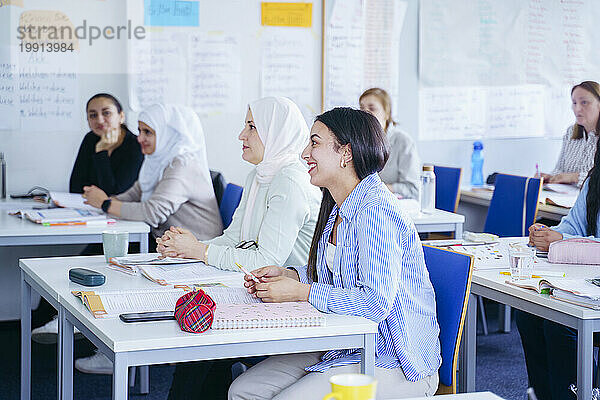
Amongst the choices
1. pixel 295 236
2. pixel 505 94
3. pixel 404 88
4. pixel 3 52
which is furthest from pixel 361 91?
pixel 295 236

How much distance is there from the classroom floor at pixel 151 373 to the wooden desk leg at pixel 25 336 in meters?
0.62

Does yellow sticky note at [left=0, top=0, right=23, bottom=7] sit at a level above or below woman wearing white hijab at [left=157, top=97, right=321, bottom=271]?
above

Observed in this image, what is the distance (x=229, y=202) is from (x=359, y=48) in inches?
66.8

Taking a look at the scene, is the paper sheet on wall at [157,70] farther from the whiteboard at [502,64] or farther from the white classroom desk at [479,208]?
the white classroom desk at [479,208]

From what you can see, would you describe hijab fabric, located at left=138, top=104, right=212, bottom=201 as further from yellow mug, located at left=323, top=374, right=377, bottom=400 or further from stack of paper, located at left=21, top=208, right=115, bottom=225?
yellow mug, located at left=323, top=374, right=377, bottom=400

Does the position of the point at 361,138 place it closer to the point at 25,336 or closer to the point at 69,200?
the point at 25,336

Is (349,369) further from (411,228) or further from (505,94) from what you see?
(505,94)

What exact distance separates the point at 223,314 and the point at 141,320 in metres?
0.19

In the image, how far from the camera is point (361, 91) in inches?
201

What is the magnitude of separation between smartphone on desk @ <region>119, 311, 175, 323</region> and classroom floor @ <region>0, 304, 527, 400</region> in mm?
1551

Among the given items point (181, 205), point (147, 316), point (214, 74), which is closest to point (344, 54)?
point (214, 74)

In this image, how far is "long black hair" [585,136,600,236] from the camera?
9.70 feet

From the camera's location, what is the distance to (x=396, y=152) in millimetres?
4766

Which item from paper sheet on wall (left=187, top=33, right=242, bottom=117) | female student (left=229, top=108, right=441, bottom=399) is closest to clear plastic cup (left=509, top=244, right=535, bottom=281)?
female student (left=229, top=108, right=441, bottom=399)
